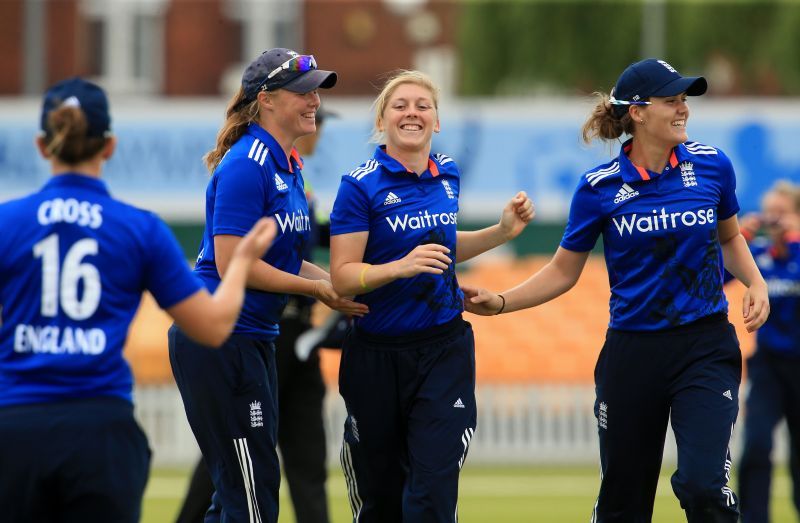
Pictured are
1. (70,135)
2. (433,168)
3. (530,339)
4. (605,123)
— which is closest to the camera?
(70,135)

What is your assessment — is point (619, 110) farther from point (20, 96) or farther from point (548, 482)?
point (20, 96)

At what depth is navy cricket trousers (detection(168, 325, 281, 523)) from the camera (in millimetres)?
5820

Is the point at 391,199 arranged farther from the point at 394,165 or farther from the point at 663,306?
the point at 663,306

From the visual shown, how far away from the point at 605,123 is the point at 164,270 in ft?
9.18

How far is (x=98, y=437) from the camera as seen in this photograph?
14.1ft

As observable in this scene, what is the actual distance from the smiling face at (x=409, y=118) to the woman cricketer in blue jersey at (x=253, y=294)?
353 mm

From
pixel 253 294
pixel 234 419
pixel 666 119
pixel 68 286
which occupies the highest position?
pixel 666 119

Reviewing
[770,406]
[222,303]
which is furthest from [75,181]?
[770,406]

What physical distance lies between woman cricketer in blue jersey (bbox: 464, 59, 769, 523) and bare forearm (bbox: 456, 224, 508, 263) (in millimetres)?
377

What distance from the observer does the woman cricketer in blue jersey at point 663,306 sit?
237 inches

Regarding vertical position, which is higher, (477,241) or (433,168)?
(433,168)

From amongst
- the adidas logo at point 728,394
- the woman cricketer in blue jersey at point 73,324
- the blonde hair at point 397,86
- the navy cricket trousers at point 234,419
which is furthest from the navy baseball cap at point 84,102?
the adidas logo at point 728,394

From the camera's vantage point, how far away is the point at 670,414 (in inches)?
243

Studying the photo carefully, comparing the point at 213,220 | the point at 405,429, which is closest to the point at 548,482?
the point at 405,429
